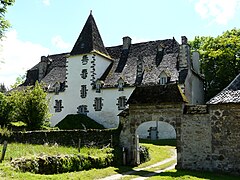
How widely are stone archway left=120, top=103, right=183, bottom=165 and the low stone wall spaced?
0.95 metres

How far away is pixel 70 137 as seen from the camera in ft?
81.8

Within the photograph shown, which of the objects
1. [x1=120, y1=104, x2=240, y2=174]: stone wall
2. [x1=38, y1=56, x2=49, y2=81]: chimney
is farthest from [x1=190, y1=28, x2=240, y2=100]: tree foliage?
[x1=120, y1=104, x2=240, y2=174]: stone wall

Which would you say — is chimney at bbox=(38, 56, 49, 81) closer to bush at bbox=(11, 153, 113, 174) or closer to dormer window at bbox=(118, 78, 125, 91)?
dormer window at bbox=(118, 78, 125, 91)

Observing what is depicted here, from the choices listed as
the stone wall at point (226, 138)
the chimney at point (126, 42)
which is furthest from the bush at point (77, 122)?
the stone wall at point (226, 138)

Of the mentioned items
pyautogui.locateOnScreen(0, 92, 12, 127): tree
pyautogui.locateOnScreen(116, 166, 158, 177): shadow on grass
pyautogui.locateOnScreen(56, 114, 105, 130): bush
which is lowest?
pyautogui.locateOnScreen(116, 166, 158, 177): shadow on grass

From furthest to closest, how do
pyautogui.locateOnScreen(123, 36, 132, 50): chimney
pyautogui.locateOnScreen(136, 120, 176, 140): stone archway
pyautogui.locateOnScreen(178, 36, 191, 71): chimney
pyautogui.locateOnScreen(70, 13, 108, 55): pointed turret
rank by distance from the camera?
pyautogui.locateOnScreen(123, 36, 132, 50): chimney, pyautogui.locateOnScreen(70, 13, 108, 55): pointed turret, pyautogui.locateOnScreen(178, 36, 191, 71): chimney, pyautogui.locateOnScreen(136, 120, 176, 140): stone archway

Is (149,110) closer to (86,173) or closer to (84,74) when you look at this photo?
(86,173)

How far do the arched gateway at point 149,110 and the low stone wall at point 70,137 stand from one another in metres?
→ 1.21

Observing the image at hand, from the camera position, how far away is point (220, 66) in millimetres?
41156

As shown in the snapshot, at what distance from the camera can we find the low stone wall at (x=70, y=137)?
73.7ft

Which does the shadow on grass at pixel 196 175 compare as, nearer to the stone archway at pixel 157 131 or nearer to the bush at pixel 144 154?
the bush at pixel 144 154

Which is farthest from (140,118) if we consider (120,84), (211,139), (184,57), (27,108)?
(120,84)

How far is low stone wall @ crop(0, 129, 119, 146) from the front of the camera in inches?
884

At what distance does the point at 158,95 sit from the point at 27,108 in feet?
55.2
